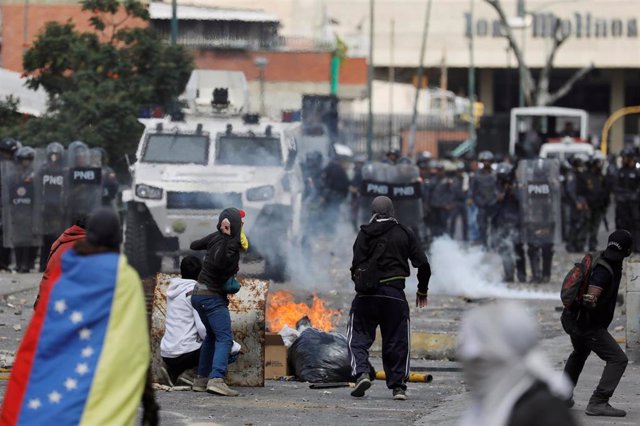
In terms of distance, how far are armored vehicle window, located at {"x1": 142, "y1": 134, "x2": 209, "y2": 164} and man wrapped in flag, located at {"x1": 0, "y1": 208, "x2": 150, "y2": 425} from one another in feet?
50.6

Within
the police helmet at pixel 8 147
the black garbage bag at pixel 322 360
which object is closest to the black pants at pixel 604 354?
the black garbage bag at pixel 322 360

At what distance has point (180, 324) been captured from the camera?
12.2 meters

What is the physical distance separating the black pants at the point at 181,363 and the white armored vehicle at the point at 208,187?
29.7ft

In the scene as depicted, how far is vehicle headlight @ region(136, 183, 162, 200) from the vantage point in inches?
853

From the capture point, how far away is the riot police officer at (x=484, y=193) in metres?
27.7

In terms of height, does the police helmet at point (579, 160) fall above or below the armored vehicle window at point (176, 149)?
below

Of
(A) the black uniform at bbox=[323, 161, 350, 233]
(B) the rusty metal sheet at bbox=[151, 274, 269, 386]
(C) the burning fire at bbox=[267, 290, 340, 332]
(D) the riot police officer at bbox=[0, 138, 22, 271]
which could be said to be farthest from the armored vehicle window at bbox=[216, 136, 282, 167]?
(A) the black uniform at bbox=[323, 161, 350, 233]

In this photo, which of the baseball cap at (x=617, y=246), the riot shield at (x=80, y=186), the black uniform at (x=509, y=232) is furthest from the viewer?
the riot shield at (x=80, y=186)

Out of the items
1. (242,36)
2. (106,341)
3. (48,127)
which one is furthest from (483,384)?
(242,36)

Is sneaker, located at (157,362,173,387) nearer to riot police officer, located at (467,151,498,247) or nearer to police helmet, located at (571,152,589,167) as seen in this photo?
riot police officer, located at (467,151,498,247)

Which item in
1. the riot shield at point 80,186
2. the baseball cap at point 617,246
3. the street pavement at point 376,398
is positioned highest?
the baseball cap at point 617,246

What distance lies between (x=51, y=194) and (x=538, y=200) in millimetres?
7191

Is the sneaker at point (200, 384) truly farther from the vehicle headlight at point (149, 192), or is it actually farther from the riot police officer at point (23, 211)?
the riot police officer at point (23, 211)

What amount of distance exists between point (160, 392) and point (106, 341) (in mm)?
5579
